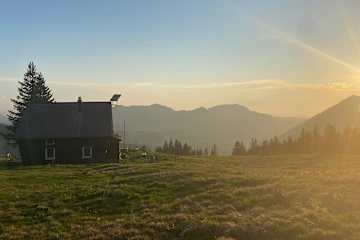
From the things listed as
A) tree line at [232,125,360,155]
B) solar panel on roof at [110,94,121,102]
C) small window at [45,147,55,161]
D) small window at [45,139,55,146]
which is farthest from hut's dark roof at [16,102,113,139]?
tree line at [232,125,360,155]

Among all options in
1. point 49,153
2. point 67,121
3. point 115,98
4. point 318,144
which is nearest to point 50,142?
point 49,153

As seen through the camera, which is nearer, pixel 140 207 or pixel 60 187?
pixel 140 207

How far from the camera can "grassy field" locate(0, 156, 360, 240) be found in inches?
648

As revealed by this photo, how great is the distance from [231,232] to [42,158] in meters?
50.6

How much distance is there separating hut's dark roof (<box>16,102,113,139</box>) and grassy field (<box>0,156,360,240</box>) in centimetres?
3167

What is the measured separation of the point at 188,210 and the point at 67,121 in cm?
4673

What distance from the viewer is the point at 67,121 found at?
6419 cm

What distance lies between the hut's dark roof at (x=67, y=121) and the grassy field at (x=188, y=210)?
104 ft

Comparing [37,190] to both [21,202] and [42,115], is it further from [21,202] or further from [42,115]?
[42,115]

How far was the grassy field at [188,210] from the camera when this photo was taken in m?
16.5

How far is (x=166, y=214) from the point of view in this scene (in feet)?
65.5

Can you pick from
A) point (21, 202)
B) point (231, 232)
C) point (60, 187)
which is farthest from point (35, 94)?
point (231, 232)

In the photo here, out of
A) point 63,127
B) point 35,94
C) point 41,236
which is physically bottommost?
point 41,236

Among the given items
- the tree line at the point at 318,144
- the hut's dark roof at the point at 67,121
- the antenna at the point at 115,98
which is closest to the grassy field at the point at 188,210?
the hut's dark roof at the point at 67,121
